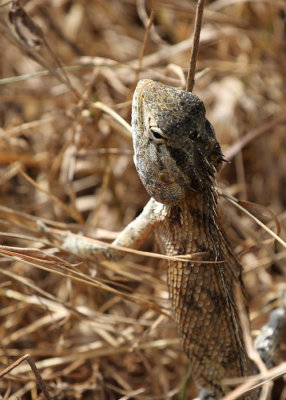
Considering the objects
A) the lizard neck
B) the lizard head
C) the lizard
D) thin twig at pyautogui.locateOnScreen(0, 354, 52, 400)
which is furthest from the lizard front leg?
thin twig at pyautogui.locateOnScreen(0, 354, 52, 400)

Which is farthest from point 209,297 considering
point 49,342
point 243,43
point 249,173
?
point 243,43

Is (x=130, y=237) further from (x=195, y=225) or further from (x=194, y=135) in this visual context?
(x=194, y=135)

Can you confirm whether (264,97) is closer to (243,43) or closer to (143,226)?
(243,43)

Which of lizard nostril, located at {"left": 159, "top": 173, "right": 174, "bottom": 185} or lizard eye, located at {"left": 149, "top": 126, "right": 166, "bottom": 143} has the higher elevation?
lizard eye, located at {"left": 149, "top": 126, "right": 166, "bottom": 143}

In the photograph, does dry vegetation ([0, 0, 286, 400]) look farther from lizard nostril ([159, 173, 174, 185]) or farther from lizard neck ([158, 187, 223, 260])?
lizard nostril ([159, 173, 174, 185])

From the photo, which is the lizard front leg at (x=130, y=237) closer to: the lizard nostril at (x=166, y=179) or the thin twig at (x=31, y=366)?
the lizard nostril at (x=166, y=179)

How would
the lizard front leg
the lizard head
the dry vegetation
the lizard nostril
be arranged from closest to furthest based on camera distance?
the lizard head, the lizard nostril, the lizard front leg, the dry vegetation

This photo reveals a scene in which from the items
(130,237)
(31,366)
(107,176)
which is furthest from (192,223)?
(107,176)
